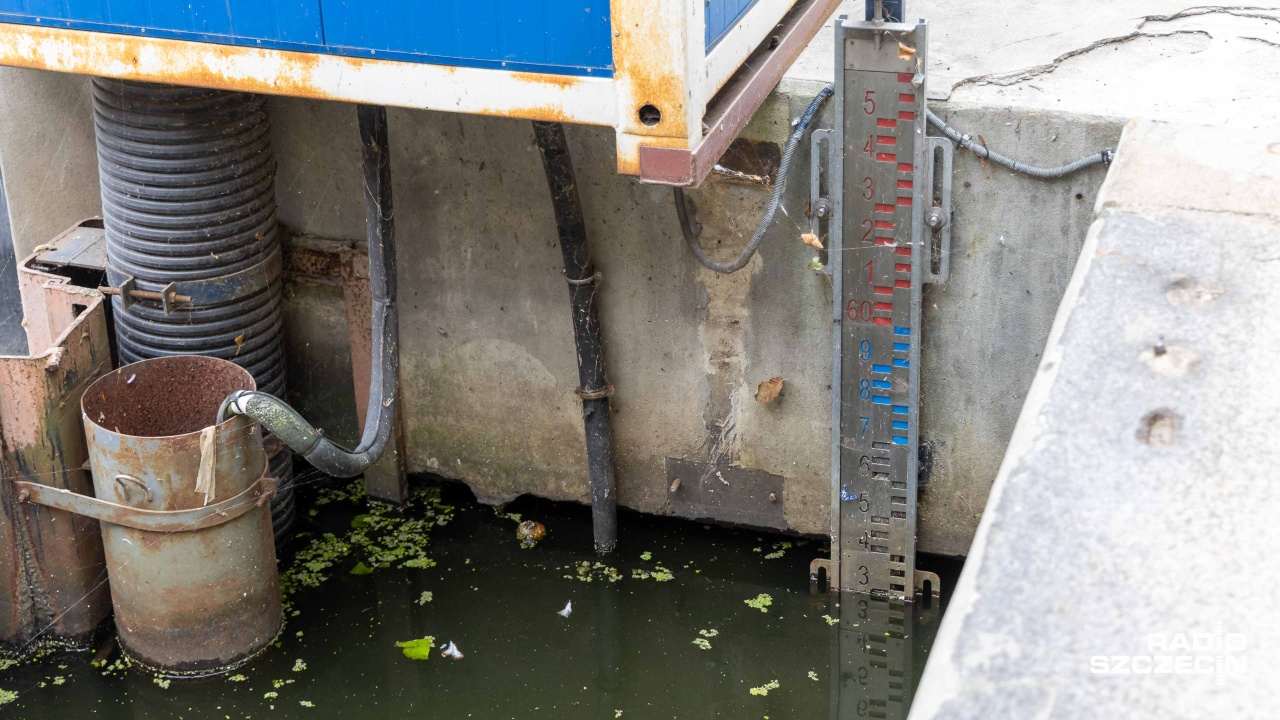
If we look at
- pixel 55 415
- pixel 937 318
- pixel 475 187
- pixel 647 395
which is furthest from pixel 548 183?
pixel 55 415

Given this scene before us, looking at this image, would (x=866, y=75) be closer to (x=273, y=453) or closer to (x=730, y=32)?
(x=730, y=32)

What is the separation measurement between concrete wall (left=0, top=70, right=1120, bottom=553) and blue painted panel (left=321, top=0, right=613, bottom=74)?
117 cm

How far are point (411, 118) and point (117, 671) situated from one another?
2216 millimetres

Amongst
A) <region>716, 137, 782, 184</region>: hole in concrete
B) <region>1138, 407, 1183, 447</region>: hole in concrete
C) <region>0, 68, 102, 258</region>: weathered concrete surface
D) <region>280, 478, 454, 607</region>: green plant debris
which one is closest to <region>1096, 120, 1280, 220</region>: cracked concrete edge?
<region>1138, 407, 1183, 447</region>: hole in concrete

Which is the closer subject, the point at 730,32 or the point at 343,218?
the point at 730,32

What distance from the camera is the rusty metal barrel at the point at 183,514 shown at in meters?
4.04

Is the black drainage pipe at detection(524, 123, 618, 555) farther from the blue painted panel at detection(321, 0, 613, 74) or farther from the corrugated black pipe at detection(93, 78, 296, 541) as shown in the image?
the corrugated black pipe at detection(93, 78, 296, 541)

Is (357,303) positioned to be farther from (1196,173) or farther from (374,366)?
(1196,173)

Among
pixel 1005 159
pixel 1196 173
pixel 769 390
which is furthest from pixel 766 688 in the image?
pixel 1196 173

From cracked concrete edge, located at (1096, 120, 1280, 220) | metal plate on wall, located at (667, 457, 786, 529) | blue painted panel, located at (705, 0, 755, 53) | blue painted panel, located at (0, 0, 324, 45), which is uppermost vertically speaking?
blue painted panel, located at (0, 0, 324, 45)

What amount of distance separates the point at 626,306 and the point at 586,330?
0.62 feet

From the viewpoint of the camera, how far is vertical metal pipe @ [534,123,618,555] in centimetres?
426

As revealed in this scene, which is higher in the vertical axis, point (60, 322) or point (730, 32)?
point (730, 32)

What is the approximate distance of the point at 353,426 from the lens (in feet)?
17.4
